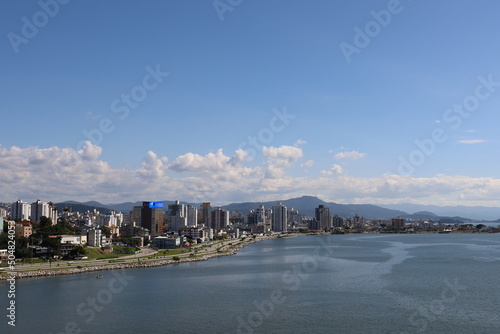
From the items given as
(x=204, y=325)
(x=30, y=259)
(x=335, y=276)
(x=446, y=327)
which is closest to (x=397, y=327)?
(x=446, y=327)

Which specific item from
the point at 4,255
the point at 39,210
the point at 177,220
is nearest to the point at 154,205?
the point at 177,220

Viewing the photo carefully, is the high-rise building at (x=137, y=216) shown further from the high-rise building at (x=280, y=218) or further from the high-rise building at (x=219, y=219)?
the high-rise building at (x=280, y=218)

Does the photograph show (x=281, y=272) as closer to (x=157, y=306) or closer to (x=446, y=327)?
(x=157, y=306)

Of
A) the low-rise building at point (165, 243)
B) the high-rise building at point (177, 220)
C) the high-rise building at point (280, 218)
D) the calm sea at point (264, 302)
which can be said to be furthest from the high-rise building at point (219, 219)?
the calm sea at point (264, 302)

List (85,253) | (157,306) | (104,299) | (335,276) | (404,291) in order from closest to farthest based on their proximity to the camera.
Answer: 1. (157,306)
2. (104,299)
3. (404,291)
4. (335,276)
5. (85,253)

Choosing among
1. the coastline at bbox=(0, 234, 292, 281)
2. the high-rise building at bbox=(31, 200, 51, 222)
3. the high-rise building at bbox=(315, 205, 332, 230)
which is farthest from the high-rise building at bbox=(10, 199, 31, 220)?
the high-rise building at bbox=(315, 205, 332, 230)

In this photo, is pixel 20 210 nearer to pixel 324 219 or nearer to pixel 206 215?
pixel 206 215

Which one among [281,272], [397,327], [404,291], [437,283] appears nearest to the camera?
[397,327]
